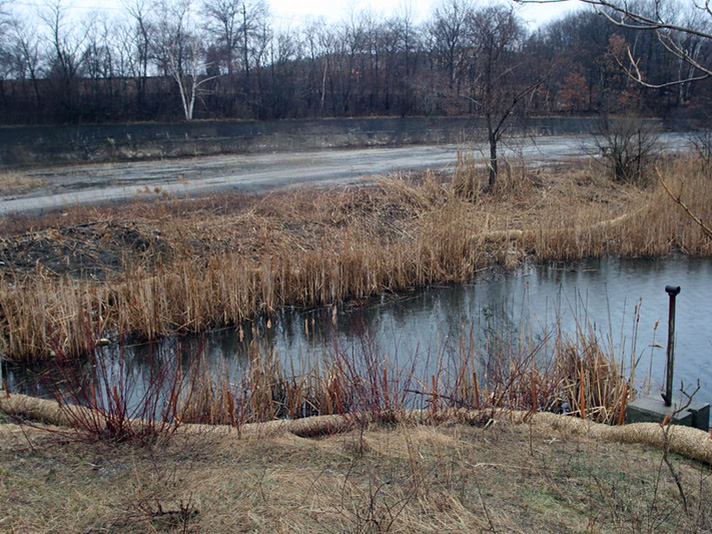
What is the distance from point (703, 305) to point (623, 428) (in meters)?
5.56

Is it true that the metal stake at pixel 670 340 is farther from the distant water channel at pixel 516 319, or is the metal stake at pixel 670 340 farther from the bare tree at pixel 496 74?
the bare tree at pixel 496 74

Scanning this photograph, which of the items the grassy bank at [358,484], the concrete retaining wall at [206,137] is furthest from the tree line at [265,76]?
the grassy bank at [358,484]

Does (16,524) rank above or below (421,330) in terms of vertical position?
above

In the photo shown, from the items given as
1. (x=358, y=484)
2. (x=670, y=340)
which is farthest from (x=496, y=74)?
(x=358, y=484)

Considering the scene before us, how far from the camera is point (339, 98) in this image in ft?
134

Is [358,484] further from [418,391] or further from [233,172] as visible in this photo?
[233,172]

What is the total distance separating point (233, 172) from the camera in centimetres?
1845

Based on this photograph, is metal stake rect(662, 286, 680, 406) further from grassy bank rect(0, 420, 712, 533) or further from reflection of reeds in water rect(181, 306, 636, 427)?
grassy bank rect(0, 420, 712, 533)

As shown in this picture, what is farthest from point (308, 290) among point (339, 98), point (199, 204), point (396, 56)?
point (396, 56)

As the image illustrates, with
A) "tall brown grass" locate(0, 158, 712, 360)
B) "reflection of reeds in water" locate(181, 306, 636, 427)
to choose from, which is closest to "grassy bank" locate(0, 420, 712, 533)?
"reflection of reeds in water" locate(181, 306, 636, 427)

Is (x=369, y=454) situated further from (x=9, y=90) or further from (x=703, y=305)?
(x=9, y=90)

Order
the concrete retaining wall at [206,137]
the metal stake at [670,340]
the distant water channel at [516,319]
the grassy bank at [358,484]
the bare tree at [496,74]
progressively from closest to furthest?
1. the grassy bank at [358,484]
2. the metal stake at [670,340]
3. the distant water channel at [516,319]
4. the bare tree at [496,74]
5. the concrete retaining wall at [206,137]

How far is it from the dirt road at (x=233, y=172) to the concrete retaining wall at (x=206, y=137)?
2.31 meters

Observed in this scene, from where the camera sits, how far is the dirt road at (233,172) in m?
14.5
